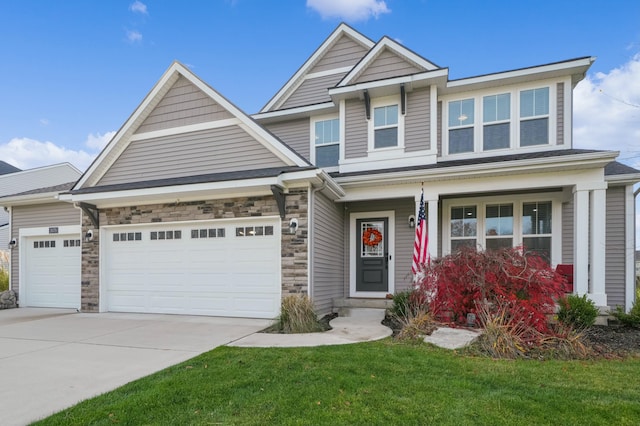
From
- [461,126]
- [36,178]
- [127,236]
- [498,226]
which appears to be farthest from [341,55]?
[36,178]

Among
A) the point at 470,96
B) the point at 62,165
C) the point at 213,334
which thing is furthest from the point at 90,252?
the point at 62,165

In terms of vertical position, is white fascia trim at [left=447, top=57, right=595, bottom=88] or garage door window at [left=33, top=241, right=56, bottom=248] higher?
white fascia trim at [left=447, top=57, right=595, bottom=88]

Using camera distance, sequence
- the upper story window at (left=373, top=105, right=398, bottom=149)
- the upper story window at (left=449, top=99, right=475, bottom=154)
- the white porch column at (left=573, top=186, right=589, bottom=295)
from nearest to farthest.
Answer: the white porch column at (left=573, top=186, right=589, bottom=295) → the upper story window at (left=449, top=99, right=475, bottom=154) → the upper story window at (left=373, top=105, right=398, bottom=149)

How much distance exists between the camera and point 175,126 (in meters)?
9.21

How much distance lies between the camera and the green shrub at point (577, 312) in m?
6.33

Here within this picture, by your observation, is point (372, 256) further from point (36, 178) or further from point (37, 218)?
point (36, 178)

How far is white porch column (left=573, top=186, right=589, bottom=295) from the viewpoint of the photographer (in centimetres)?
727

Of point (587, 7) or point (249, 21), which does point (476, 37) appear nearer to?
point (587, 7)

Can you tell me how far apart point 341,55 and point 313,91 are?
1.45m

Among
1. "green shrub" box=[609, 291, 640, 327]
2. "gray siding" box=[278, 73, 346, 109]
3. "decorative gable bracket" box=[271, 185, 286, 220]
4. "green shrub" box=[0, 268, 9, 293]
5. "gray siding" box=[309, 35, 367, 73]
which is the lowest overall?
"green shrub" box=[0, 268, 9, 293]

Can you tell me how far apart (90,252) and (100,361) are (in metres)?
5.62

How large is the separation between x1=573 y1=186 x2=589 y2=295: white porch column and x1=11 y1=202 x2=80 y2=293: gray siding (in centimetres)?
1288

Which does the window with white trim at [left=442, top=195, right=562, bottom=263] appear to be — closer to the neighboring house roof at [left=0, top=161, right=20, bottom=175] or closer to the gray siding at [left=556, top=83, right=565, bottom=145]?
the gray siding at [left=556, top=83, right=565, bottom=145]

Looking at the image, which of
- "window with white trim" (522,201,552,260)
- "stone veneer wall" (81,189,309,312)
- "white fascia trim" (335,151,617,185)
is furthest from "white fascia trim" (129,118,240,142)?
"window with white trim" (522,201,552,260)
